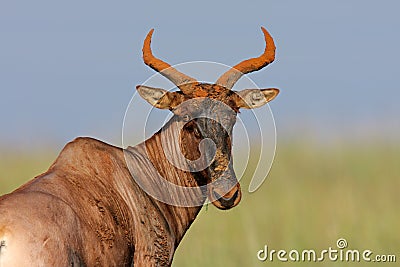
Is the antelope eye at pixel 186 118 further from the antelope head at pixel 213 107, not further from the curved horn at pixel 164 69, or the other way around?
the curved horn at pixel 164 69

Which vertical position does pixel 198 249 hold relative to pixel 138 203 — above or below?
below

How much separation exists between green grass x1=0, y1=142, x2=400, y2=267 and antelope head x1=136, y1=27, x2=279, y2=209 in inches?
179

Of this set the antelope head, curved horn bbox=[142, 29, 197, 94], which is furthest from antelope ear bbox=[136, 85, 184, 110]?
curved horn bbox=[142, 29, 197, 94]

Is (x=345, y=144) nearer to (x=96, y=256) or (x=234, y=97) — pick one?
(x=234, y=97)

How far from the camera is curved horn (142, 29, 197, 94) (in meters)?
10.1

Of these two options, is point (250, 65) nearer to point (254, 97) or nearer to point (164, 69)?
point (254, 97)

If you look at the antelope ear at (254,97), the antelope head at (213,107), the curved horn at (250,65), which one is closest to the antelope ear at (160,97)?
the antelope head at (213,107)

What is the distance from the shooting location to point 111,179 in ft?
30.4

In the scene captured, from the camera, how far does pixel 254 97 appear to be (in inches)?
414

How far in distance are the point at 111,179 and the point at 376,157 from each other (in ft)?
47.4

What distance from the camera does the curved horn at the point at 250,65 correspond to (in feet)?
33.3

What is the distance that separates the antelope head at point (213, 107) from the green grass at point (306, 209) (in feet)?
14.9

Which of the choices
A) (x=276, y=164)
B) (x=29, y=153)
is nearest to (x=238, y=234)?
(x=276, y=164)

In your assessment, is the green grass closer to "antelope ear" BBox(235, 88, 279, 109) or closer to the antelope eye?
"antelope ear" BBox(235, 88, 279, 109)
